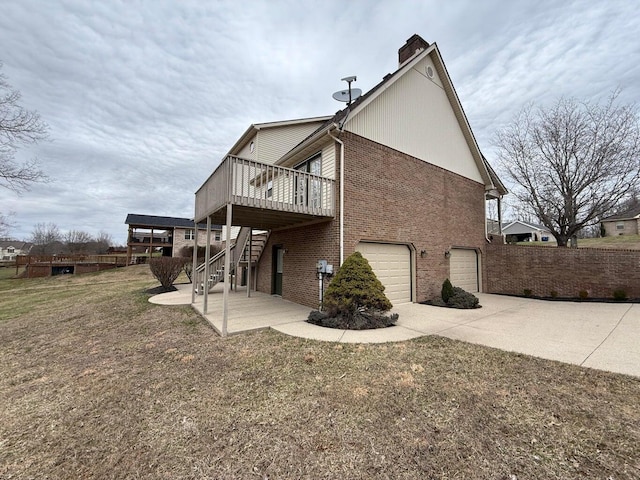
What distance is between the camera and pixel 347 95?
10859mm

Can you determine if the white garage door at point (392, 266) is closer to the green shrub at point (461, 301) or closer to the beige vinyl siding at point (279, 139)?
→ the green shrub at point (461, 301)

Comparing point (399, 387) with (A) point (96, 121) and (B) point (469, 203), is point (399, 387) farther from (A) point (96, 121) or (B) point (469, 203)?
(A) point (96, 121)

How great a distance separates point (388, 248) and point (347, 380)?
6.22 m

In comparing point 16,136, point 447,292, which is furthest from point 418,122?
point 16,136

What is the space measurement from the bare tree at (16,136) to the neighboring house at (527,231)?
148 ft

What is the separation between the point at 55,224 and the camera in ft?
173

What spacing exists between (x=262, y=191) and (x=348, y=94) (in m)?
5.74

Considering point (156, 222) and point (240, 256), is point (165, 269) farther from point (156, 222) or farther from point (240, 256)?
point (156, 222)

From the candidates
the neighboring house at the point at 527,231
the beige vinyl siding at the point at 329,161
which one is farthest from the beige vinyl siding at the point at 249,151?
the neighboring house at the point at 527,231

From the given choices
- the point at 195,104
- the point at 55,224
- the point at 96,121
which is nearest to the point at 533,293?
the point at 195,104

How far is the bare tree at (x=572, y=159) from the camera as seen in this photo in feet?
38.4

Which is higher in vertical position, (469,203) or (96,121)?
(96,121)

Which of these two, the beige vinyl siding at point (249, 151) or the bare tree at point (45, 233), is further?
the bare tree at point (45, 233)

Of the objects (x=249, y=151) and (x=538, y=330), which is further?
(x=249, y=151)
